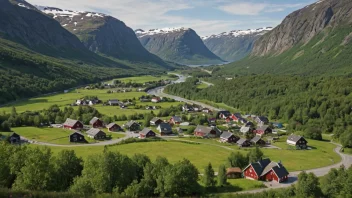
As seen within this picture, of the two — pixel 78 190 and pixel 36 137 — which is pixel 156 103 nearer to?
pixel 36 137

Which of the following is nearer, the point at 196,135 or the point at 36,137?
the point at 36,137

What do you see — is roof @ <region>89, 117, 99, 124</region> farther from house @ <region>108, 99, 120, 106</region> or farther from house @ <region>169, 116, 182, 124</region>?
house @ <region>108, 99, 120, 106</region>

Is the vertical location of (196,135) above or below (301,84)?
below

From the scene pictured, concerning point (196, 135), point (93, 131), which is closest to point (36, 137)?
point (93, 131)

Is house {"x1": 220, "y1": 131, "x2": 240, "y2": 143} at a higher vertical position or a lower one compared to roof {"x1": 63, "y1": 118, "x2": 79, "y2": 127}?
lower

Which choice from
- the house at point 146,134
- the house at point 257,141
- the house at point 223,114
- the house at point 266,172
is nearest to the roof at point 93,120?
the house at point 146,134

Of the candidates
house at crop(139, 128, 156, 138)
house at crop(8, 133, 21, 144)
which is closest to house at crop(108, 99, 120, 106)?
house at crop(139, 128, 156, 138)
